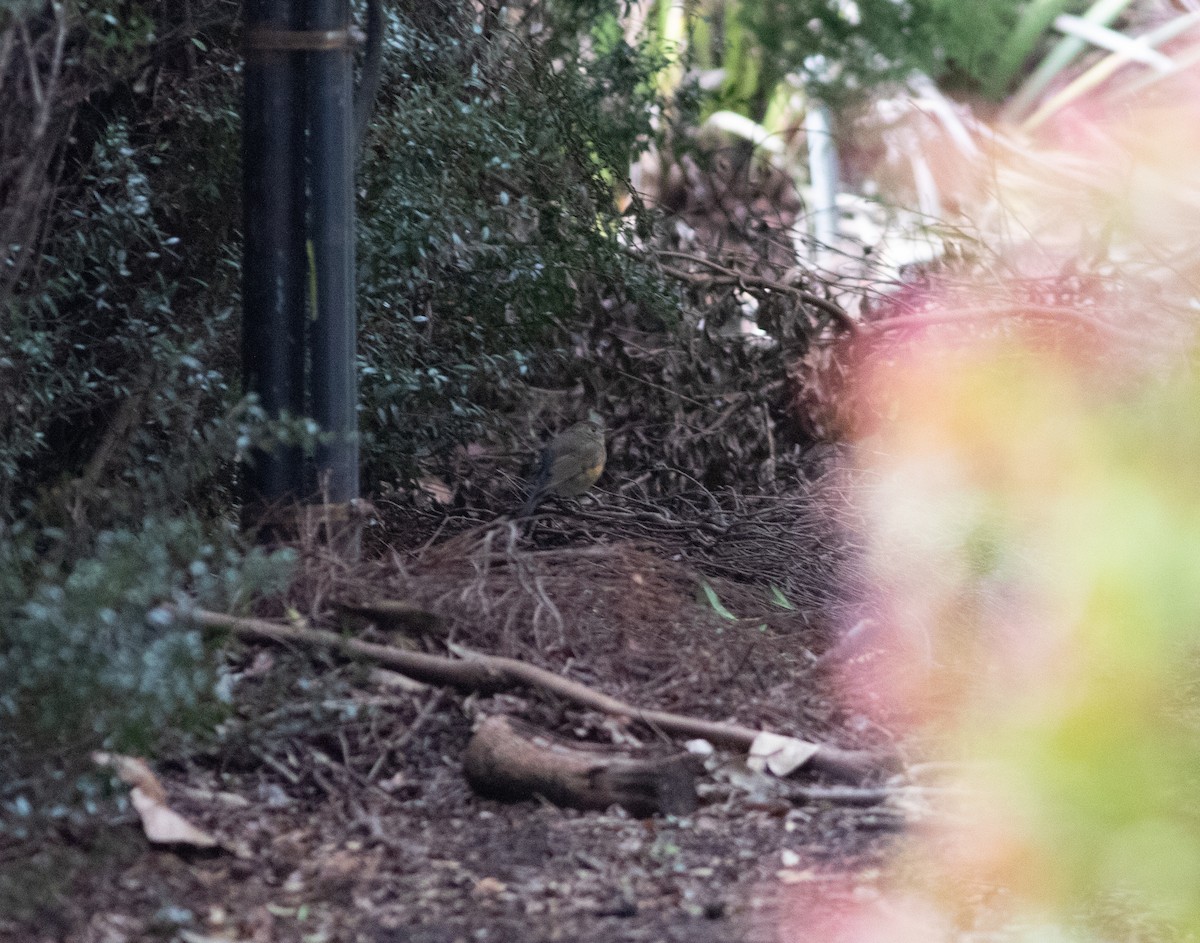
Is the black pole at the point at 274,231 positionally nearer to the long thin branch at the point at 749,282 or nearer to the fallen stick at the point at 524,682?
the fallen stick at the point at 524,682

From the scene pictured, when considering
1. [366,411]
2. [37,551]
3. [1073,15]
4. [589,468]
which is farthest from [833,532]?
[1073,15]

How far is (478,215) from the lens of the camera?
4477 millimetres

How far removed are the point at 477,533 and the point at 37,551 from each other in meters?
1.21

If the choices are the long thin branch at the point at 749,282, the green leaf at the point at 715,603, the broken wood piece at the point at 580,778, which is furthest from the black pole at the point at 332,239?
the long thin branch at the point at 749,282

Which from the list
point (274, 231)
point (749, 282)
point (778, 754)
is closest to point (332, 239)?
point (274, 231)

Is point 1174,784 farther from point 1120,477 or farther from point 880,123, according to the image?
point 880,123

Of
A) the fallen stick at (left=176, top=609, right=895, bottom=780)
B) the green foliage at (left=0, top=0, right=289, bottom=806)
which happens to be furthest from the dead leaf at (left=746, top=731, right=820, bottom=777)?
the green foliage at (left=0, top=0, right=289, bottom=806)

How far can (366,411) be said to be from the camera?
4.30 metres

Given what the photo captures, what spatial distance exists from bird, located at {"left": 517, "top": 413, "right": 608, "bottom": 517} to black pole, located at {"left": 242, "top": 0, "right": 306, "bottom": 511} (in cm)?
115

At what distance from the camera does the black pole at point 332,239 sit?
11.2ft

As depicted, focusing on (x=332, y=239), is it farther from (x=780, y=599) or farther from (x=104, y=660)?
(x=780, y=599)

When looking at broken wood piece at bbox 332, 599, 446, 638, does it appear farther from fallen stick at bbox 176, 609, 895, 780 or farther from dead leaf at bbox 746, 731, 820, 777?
dead leaf at bbox 746, 731, 820, 777

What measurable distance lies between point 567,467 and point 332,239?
4.46ft

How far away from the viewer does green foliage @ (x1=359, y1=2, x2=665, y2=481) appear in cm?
433
